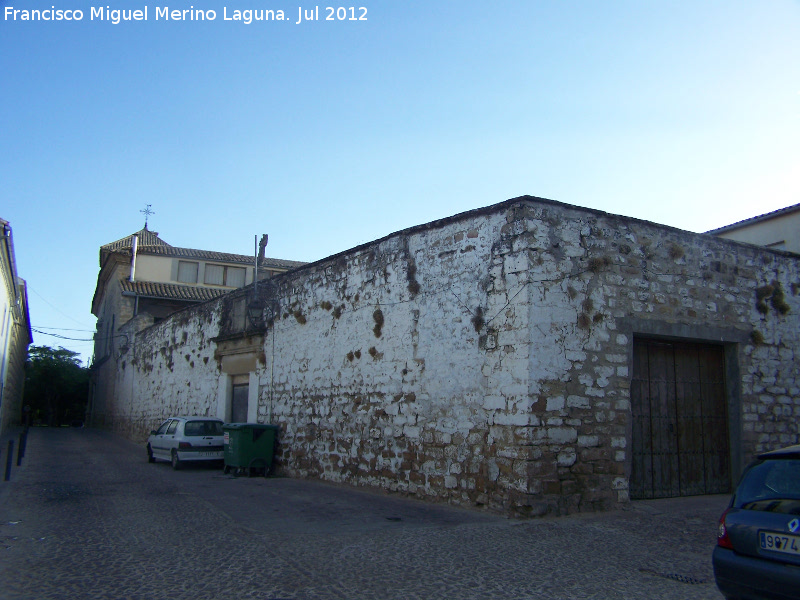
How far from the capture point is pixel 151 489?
11227 mm

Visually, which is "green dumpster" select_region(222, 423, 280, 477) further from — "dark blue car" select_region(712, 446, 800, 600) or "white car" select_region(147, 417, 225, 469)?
"dark blue car" select_region(712, 446, 800, 600)

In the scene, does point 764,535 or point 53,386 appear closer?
point 764,535

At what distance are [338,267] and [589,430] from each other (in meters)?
6.02

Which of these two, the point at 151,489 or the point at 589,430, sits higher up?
the point at 589,430

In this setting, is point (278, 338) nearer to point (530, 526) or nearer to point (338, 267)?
point (338, 267)

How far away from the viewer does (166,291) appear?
33469 millimetres

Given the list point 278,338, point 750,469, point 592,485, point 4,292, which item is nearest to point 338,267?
point 278,338

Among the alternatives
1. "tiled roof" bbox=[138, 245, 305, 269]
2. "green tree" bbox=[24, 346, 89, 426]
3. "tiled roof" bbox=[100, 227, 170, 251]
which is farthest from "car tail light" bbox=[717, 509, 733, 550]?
"green tree" bbox=[24, 346, 89, 426]

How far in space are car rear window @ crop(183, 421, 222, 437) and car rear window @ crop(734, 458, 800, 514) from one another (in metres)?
13.1

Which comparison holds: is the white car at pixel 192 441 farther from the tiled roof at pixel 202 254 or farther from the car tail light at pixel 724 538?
the tiled roof at pixel 202 254

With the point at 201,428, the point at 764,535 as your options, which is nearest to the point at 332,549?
the point at 764,535

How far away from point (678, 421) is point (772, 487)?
598 centimetres

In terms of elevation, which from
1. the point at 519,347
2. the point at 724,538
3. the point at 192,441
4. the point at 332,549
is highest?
the point at 519,347

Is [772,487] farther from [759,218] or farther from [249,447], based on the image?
[759,218]
